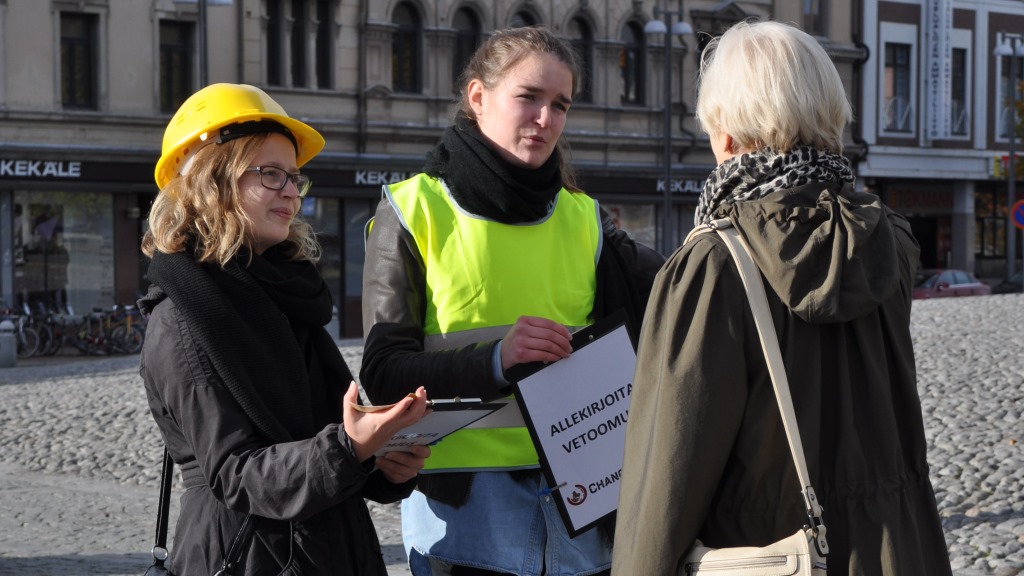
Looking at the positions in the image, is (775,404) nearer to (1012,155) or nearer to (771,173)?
(771,173)

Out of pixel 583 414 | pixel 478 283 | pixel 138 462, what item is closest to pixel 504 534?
pixel 583 414

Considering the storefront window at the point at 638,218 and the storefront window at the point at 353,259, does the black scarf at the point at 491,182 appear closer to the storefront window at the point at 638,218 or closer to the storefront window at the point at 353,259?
the storefront window at the point at 353,259

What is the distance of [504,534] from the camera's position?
316cm

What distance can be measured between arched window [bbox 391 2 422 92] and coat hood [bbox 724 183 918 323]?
29411mm

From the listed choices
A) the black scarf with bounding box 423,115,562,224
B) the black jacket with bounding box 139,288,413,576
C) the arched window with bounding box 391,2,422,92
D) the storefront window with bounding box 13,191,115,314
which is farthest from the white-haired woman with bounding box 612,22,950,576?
the arched window with bounding box 391,2,422,92

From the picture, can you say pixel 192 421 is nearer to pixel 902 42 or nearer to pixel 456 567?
pixel 456 567

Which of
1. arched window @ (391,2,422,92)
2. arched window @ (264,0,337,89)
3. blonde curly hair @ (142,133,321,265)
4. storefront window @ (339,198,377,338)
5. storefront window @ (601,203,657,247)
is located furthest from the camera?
storefront window @ (601,203,657,247)

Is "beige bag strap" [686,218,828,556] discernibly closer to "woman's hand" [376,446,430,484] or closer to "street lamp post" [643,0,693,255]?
"woman's hand" [376,446,430,484]

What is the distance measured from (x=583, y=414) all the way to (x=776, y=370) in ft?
3.03

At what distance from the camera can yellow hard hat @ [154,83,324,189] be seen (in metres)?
2.92

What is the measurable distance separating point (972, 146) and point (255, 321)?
140 feet

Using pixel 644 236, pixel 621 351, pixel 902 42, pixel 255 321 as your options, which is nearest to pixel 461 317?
pixel 621 351

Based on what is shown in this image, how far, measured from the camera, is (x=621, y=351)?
10.5 ft

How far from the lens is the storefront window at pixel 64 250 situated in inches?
1069
